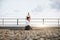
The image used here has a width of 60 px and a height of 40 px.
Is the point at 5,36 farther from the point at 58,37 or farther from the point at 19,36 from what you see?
the point at 58,37

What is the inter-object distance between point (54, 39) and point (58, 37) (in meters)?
0.45

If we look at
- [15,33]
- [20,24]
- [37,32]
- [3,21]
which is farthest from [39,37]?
[3,21]

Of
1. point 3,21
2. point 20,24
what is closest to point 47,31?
point 20,24

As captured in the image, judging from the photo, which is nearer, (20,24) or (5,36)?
(5,36)

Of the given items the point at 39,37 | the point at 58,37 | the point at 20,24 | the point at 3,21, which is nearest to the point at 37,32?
the point at 39,37

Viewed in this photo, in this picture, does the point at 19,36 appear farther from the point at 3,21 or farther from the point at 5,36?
the point at 3,21

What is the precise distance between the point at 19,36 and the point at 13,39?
1.85ft

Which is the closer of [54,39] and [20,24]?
[54,39]

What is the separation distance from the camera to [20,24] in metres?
32.6

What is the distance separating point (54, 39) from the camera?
23.6 metres

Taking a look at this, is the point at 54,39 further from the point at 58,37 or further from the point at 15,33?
the point at 15,33

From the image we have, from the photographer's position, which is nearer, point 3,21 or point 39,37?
point 39,37

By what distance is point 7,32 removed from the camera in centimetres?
2319

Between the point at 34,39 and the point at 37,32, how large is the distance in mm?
653
